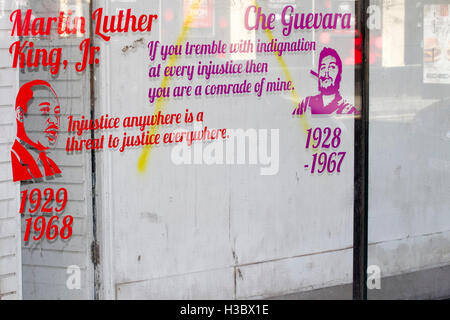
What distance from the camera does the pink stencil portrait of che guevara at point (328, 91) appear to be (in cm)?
630

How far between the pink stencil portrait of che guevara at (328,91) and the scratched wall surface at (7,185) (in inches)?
83.9

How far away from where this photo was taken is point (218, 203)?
6020 mm

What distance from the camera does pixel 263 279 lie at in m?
6.21

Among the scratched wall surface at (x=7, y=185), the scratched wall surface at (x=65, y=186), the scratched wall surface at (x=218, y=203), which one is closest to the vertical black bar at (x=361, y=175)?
the scratched wall surface at (x=218, y=203)

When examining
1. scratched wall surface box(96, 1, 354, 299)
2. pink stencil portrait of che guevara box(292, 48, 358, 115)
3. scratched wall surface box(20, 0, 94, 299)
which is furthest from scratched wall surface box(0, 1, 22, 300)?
pink stencil portrait of che guevara box(292, 48, 358, 115)

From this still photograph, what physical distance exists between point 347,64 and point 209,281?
1861mm

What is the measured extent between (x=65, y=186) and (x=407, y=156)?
2657mm

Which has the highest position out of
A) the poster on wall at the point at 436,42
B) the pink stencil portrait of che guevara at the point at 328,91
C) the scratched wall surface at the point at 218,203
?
the poster on wall at the point at 436,42

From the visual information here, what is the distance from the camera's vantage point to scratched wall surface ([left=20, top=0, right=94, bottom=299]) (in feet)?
17.8

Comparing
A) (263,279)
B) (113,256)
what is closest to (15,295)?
(113,256)

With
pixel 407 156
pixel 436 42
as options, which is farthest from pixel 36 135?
pixel 436 42

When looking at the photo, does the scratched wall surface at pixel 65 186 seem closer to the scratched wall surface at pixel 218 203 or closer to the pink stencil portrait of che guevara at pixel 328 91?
the scratched wall surface at pixel 218 203

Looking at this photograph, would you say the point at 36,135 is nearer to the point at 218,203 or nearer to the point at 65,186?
the point at 65,186

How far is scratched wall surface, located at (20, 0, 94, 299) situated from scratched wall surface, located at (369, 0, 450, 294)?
7.12 feet
